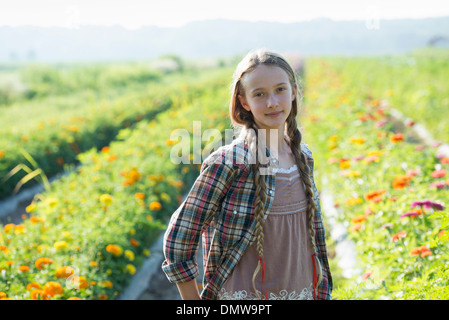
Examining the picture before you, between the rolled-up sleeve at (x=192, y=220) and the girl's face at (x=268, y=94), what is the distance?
0.22 m

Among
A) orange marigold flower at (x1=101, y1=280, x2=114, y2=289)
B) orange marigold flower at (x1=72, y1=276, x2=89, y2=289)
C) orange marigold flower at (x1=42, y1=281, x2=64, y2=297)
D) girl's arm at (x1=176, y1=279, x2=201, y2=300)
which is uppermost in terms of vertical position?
girl's arm at (x1=176, y1=279, x2=201, y2=300)

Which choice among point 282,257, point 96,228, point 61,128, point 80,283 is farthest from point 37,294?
point 61,128

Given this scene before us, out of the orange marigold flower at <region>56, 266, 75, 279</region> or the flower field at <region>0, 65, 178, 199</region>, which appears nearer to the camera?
the orange marigold flower at <region>56, 266, 75, 279</region>

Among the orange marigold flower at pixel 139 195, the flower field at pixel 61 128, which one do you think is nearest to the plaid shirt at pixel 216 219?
the orange marigold flower at pixel 139 195

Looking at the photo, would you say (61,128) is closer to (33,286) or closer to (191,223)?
(33,286)

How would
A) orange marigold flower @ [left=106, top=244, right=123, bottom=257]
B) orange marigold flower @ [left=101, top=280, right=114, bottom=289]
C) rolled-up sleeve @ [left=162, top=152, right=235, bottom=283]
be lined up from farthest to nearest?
orange marigold flower @ [left=106, top=244, right=123, bottom=257]
orange marigold flower @ [left=101, top=280, right=114, bottom=289]
rolled-up sleeve @ [left=162, top=152, right=235, bottom=283]

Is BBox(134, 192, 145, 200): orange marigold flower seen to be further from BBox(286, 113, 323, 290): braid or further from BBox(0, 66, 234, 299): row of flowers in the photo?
BBox(286, 113, 323, 290): braid

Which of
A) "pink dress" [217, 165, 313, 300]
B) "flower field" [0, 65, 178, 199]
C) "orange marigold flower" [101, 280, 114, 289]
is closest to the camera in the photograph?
"pink dress" [217, 165, 313, 300]

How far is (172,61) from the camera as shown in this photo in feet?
109

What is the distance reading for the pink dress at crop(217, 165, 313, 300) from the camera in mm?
1411

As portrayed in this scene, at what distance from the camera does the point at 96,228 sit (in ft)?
10.1

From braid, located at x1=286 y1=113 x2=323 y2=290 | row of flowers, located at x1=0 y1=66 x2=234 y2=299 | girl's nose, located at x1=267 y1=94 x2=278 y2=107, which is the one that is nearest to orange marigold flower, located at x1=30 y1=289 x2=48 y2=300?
row of flowers, located at x1=0 y1=66 x2=234 y2=299

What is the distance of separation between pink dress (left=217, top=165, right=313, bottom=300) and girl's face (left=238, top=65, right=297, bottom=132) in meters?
0.19

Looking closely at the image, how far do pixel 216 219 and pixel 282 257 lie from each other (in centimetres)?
25
